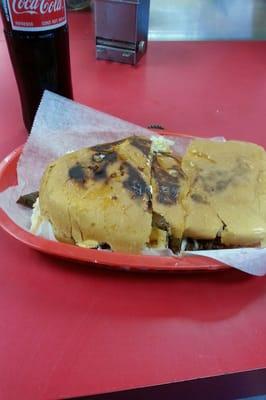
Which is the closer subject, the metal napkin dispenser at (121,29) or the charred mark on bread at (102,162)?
the charred mark on bread at (102,162)

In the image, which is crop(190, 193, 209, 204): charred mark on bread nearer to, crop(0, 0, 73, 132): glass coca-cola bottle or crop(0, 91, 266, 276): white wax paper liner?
crop(0, 91, 266, 276): white wax paper liner

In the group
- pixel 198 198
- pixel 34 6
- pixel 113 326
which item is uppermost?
pixel 34 6

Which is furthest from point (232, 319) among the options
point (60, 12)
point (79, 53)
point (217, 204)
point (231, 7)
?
point (231, 7)

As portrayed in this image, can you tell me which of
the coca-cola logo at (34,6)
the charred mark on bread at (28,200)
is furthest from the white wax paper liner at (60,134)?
the coca-cola logo at (34,6)

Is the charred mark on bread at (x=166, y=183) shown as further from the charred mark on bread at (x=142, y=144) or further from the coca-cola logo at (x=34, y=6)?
the coca-cola logo at (x=34, y=6)

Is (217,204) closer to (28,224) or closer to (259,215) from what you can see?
(259,215)

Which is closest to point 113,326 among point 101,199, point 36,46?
point 101,199

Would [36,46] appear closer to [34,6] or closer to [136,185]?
[34,6]
